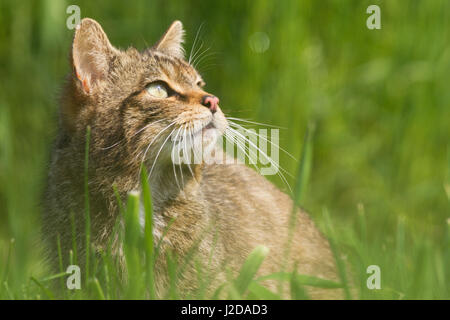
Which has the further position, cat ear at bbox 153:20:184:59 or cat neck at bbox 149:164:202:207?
cat ear at bbox 153:20:184:59

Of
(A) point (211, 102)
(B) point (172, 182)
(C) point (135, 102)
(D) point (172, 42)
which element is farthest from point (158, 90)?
(D) point (172, 42)

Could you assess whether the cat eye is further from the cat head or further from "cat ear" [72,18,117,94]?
"cat ear" [72,18,117,94]

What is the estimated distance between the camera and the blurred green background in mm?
5344

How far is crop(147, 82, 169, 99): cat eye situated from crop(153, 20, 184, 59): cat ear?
1.50 ft

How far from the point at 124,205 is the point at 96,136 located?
0.34 m

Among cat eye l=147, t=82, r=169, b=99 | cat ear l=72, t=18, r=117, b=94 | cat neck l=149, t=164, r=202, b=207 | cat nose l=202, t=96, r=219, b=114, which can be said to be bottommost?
cat neck l=149, t=164, r=202, b=207

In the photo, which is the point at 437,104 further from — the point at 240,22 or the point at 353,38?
the point at 240,22

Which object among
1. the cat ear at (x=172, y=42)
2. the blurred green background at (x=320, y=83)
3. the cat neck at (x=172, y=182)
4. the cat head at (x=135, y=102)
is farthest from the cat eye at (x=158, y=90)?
the blurred green background at (x=320, y=83)

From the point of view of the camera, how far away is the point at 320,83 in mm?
5582

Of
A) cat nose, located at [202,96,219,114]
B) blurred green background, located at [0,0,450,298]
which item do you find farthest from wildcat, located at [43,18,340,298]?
blurred green background, located at [0,0,450,298]

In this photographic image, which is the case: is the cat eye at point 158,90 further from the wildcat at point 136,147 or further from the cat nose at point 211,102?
the cat nose at point 211,102

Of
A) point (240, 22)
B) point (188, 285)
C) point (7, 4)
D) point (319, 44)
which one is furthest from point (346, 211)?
point (7, 4)

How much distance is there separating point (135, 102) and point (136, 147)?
24 centimetres

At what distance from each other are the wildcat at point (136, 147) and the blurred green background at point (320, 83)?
1.93 metres
